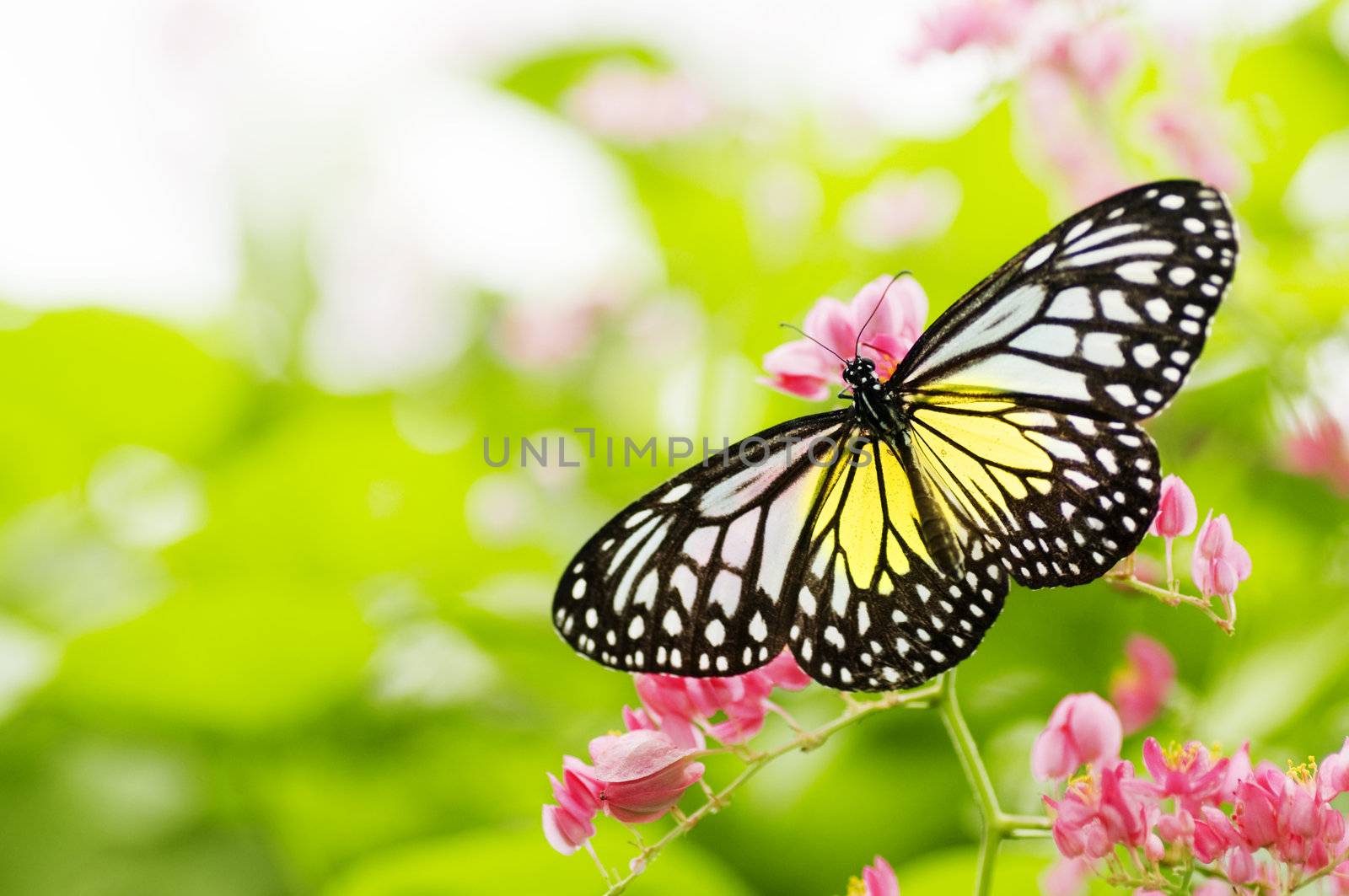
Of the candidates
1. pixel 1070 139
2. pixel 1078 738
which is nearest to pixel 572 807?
pixel 1078 738

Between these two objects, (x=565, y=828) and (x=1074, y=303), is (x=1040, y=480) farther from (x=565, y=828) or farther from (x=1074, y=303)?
(x=565, y=828)

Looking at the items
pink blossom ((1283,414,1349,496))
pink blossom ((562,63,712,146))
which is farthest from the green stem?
pink blossom ((562,63,712,146))

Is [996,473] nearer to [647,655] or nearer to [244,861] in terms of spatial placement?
[647,655]

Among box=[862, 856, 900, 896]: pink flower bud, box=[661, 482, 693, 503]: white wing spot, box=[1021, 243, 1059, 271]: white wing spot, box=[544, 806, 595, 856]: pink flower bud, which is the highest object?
box=[1021, 243, 1059, 271]: white wing spot

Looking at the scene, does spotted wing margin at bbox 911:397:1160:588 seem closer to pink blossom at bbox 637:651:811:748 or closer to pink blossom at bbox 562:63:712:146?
pink blossom at bbox 637:651:811:748

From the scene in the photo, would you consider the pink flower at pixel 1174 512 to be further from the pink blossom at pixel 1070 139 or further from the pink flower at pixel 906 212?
the pink flower at pixel 906 212

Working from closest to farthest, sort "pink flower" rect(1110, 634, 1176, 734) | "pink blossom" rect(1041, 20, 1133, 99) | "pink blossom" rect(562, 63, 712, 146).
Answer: "pink flower" rect(1110, 634, 1176, 734), "pink blossom" rect(1041, 20, 1133, 99), "pink blossom" rect(562, 63, 712, 146)

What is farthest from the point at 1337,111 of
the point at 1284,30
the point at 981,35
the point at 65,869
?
the point at 65,869

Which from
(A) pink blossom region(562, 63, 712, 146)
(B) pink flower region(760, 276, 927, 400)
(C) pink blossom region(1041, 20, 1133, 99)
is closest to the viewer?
(B) pink flower region(760, 276, 927, 400)
